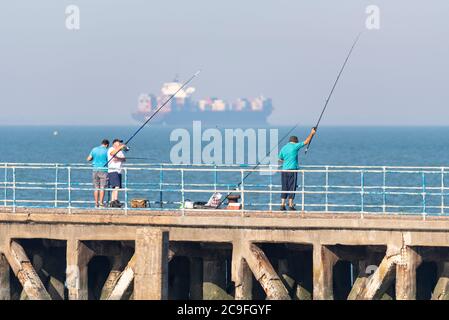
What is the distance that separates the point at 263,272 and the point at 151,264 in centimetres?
292

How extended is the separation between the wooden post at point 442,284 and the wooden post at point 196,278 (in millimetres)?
4485

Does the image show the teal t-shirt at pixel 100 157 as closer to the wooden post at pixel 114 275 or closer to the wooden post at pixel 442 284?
the wooden post at pixel 114 275

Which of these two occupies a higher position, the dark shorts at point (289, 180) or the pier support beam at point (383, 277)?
the dark shorts at point (289, 180)

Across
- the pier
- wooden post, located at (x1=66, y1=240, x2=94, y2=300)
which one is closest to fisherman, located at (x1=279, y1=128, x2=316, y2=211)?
the pier

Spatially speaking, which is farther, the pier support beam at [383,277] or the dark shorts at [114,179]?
the dark shorts at [114,179]

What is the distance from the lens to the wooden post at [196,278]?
1073 inches

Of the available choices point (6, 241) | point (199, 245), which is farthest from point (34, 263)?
point (199, 245)

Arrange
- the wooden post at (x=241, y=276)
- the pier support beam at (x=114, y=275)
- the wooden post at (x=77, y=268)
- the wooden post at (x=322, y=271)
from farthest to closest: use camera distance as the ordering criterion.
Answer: the pier support beam at (x=114, y=275) < the wooden post at (x=77, y=268) < the wooden post at (x=241, y=276) < the wooden post at (x=322, y=271)

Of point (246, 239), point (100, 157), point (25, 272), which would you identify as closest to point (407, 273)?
point (246, 239)

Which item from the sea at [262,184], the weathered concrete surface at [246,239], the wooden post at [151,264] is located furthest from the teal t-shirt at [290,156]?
the wooden post at [151,264]

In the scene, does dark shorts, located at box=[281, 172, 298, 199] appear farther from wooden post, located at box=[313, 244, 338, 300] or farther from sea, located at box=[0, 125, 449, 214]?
wooden post, located at box=[313, 244, 338, 300]

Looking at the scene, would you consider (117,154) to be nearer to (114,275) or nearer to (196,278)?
(114,275)
